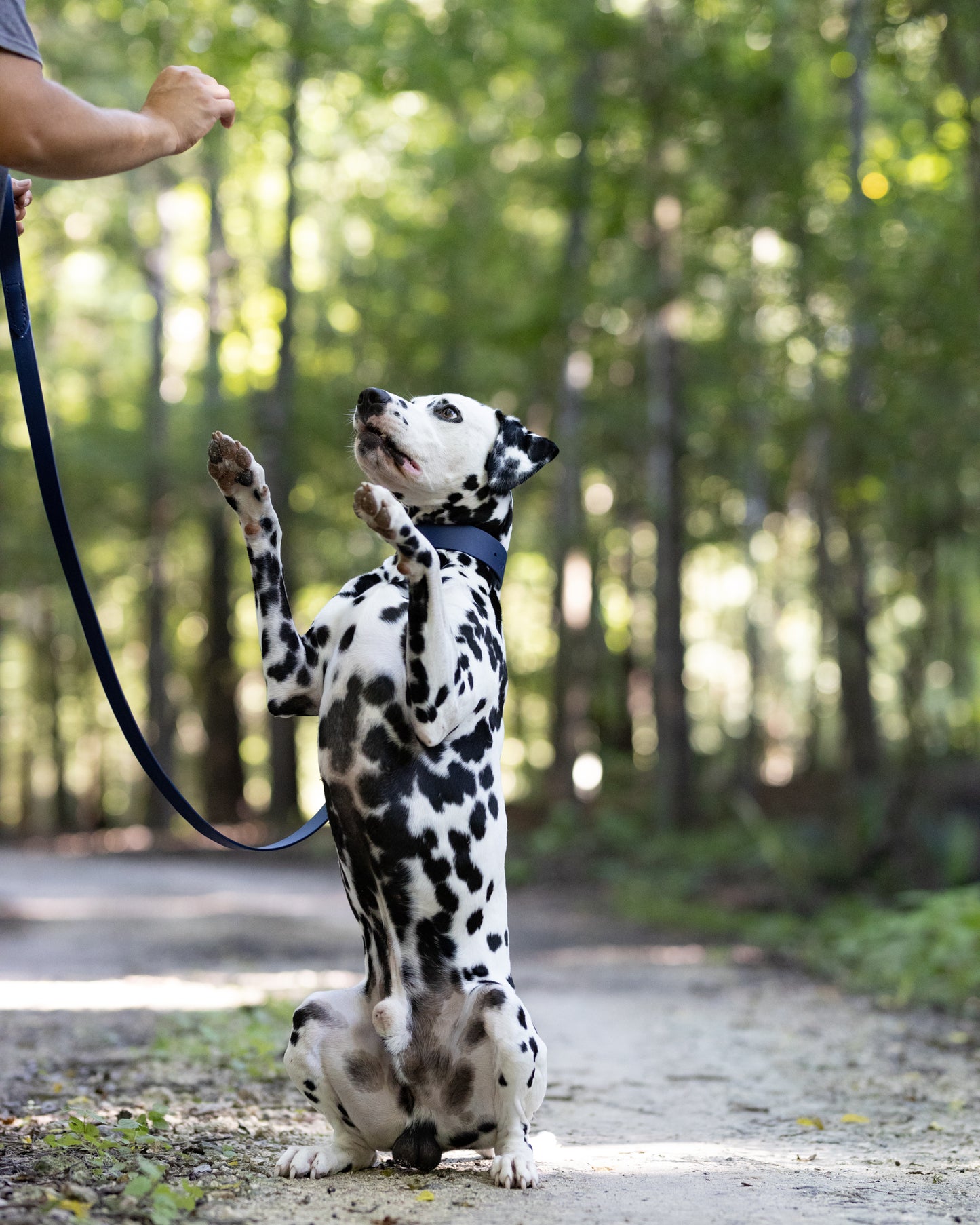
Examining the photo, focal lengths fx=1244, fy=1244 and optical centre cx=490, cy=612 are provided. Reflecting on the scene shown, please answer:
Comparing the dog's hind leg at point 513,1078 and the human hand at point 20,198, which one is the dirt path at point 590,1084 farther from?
the human hand at point 20,198

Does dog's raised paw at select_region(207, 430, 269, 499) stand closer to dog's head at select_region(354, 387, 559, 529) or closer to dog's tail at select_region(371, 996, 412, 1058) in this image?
dog's head at select_region(354, 387, 559, 529)

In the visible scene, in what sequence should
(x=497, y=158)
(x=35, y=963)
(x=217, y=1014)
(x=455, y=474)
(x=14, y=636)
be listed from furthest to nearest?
1. (x=14, y=636)
2. (x=497, y=158)
3. (x=35, y=963)
4. (x=217, y=1014)
5. (x=455, y=474)

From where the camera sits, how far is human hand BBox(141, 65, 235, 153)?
343 centimetres

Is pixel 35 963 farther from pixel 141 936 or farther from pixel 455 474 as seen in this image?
pixel 455 474

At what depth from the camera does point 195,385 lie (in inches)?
1252

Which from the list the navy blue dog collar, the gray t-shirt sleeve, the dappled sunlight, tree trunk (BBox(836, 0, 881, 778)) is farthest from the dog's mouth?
tree trunk (BBox(836, 0, 881, 778))

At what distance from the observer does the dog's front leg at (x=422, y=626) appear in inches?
133

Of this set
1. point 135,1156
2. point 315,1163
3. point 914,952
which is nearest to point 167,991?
point 135,1156

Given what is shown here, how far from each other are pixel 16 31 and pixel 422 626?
6.02 feet

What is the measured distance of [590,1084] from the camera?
605cm

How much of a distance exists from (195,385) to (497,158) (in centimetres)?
1055

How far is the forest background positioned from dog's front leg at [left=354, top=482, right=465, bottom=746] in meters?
6.75

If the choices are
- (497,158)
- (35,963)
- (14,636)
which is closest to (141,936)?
(35,963)

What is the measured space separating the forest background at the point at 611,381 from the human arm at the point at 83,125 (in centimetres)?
791
